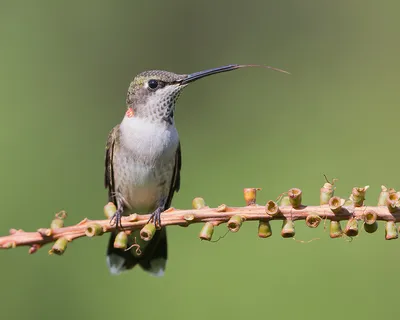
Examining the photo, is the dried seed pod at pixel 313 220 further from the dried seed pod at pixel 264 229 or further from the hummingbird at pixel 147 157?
the hummingbird at pixel 147 157

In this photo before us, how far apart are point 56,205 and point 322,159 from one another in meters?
2.43

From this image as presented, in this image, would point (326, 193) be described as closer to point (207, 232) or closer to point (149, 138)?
point (207, 232)

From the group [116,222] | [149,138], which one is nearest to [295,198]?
[116,222]

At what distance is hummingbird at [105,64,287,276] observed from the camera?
4.98 m

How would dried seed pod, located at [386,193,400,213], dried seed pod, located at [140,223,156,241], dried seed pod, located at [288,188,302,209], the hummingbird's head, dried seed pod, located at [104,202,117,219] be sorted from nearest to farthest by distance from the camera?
dried seed pod, located at [386,193,400,213], dried seed pod, located at [288,188,302,209], dried seed pod, located at [140,223,156,241], dried seed pod, located at [104,202,117,219], the hummingbird's head

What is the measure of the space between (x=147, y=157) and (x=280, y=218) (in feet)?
7.77

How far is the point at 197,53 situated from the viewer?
9.59 m

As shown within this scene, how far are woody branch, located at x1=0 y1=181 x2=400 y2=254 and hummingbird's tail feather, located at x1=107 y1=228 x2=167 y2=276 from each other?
261cm

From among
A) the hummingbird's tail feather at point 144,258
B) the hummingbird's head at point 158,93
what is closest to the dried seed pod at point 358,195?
the hummingbird's head at point 158,93

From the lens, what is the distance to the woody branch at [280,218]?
2727mm

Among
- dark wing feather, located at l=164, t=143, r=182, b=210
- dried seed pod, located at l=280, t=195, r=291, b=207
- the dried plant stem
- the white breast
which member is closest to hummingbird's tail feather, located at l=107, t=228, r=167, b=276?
dark wing feather, located at l=164, t=143, r=182, b=210

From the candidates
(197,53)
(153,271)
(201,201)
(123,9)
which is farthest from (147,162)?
(123,9)

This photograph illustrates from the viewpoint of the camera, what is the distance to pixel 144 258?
221 inches

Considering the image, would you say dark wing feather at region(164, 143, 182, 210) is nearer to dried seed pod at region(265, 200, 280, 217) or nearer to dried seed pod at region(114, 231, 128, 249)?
dried seed pod at region(114, 231, 128, 249)
